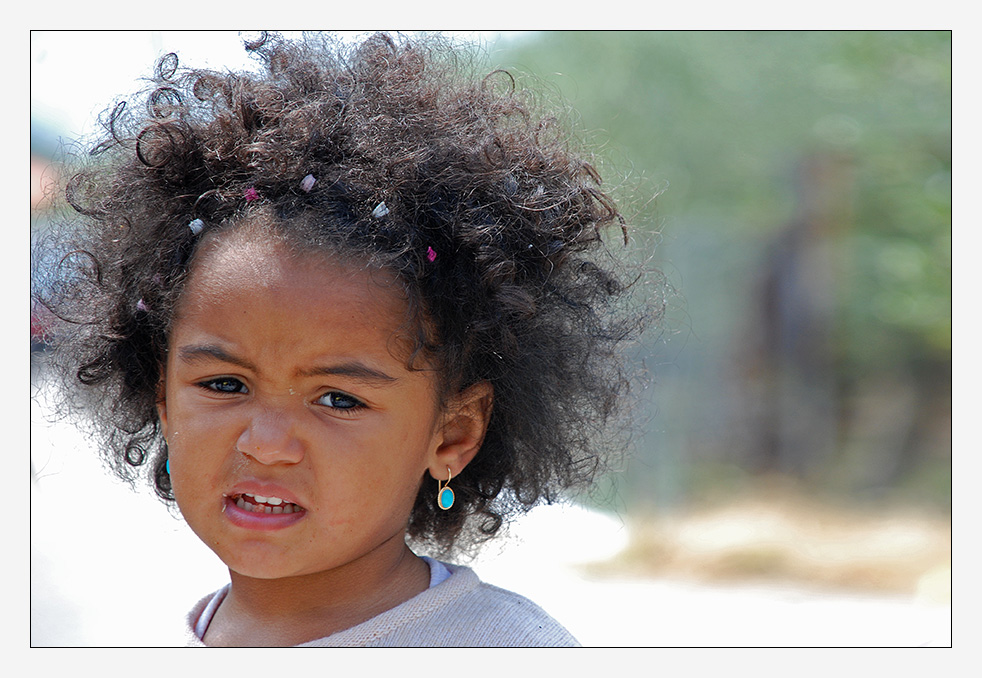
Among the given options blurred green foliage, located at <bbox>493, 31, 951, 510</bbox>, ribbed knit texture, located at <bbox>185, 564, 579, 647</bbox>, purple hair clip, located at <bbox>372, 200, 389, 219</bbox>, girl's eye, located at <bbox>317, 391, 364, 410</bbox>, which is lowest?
ribbed knit texture, located at <bbox>185, 564, 579, 647</bbox>

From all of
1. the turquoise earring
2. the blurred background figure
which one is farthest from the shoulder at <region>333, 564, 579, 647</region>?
the blurred background figure

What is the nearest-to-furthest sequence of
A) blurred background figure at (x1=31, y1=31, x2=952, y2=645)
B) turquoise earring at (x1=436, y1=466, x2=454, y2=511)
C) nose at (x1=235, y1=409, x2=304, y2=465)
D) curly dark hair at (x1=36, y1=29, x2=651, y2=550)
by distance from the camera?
nose at (x1=235, y1=409, x2=304, y2=465), curly dark hair at (x1=36, y1=29, x2=651, y2=550), turquoise earring at (x1=436, y1=466, x2=454, y2=511), blurred background figure at (x1=31, y1=31, x2=952, y2=645)

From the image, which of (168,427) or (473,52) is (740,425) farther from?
(168,427)

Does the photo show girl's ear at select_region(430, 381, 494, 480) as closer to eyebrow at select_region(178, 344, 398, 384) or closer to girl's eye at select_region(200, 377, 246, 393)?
eyebrow at select_region(178, 344, 398, 384)

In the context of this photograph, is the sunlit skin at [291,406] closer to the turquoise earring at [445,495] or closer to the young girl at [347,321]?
the young girl at [347,321]

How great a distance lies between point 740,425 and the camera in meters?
6.43

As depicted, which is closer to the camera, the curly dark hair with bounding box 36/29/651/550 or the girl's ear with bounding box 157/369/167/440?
the curly dark hair with bounding box 36/29/651/550

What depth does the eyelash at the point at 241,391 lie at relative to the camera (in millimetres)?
1549

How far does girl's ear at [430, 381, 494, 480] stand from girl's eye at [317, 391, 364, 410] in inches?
7.5

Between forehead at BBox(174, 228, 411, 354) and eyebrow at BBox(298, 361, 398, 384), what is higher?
forehead at BBox(174, 228, 411, 354)

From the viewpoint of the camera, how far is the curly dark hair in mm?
1627

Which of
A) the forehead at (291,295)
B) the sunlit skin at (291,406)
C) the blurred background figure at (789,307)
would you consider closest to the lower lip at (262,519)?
the sunlit skin at (291,406)

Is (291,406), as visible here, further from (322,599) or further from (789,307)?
(789,307)

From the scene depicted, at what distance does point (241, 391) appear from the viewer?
61.6 inches
